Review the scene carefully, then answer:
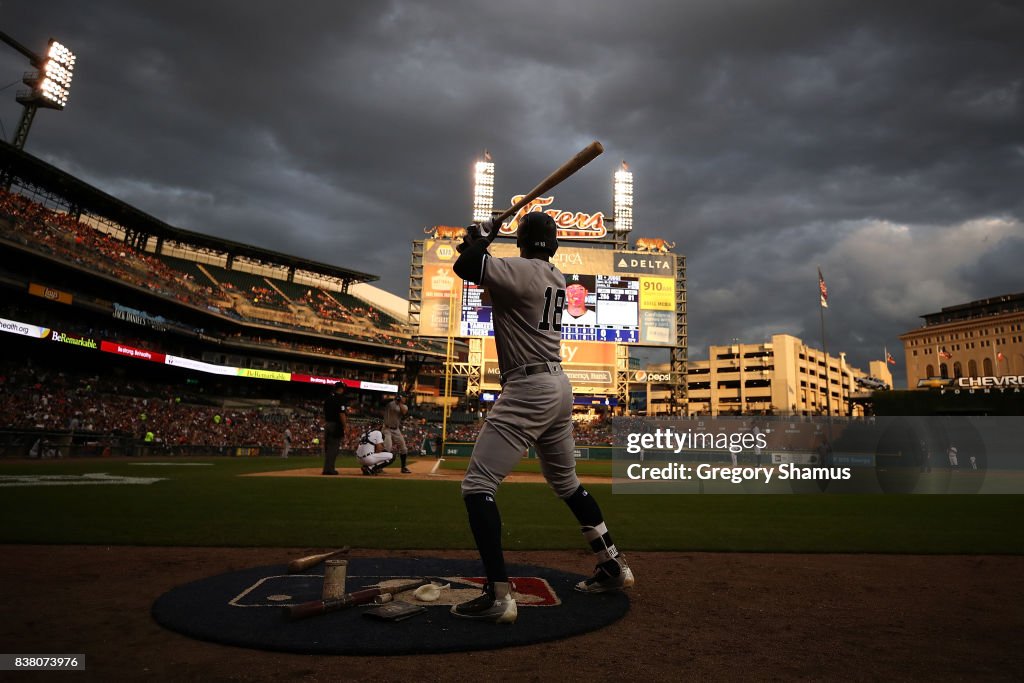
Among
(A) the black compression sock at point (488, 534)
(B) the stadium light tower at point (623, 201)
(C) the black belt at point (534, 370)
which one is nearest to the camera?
(A) the black compression sock at point (488, 534)

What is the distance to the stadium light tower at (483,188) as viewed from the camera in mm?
39344

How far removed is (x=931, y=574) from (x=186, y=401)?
40.4m

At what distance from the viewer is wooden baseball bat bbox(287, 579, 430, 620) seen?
287 cm

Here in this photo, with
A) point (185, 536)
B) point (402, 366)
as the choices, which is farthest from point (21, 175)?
point (185, 536)

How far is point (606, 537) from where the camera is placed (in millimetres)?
3779

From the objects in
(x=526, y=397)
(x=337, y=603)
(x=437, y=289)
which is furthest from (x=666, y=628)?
(x=437, y=289)

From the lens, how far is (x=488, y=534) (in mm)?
3215

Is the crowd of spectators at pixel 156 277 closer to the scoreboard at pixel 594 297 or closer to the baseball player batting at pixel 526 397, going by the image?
the scoreboard at pixel 594 297

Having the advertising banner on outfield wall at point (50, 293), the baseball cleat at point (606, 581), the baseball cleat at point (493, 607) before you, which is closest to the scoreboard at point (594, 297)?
the advertising banner on outfield wall at point (50, 293)

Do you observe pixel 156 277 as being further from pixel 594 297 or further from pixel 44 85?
pixel 594 297

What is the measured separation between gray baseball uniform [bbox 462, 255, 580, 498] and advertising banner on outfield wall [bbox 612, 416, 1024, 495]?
13903mm

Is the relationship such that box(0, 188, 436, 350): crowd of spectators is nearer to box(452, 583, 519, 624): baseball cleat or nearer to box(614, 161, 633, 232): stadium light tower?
box(614, 161, 633, 232): stadium light tower

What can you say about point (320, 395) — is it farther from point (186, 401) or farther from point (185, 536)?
point (185, 536)

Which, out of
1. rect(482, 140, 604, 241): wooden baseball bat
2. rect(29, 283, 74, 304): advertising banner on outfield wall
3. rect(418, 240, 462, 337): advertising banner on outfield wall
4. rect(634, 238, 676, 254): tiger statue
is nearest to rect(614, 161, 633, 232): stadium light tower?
rect(634, 238, 676, 254): tiger statue
